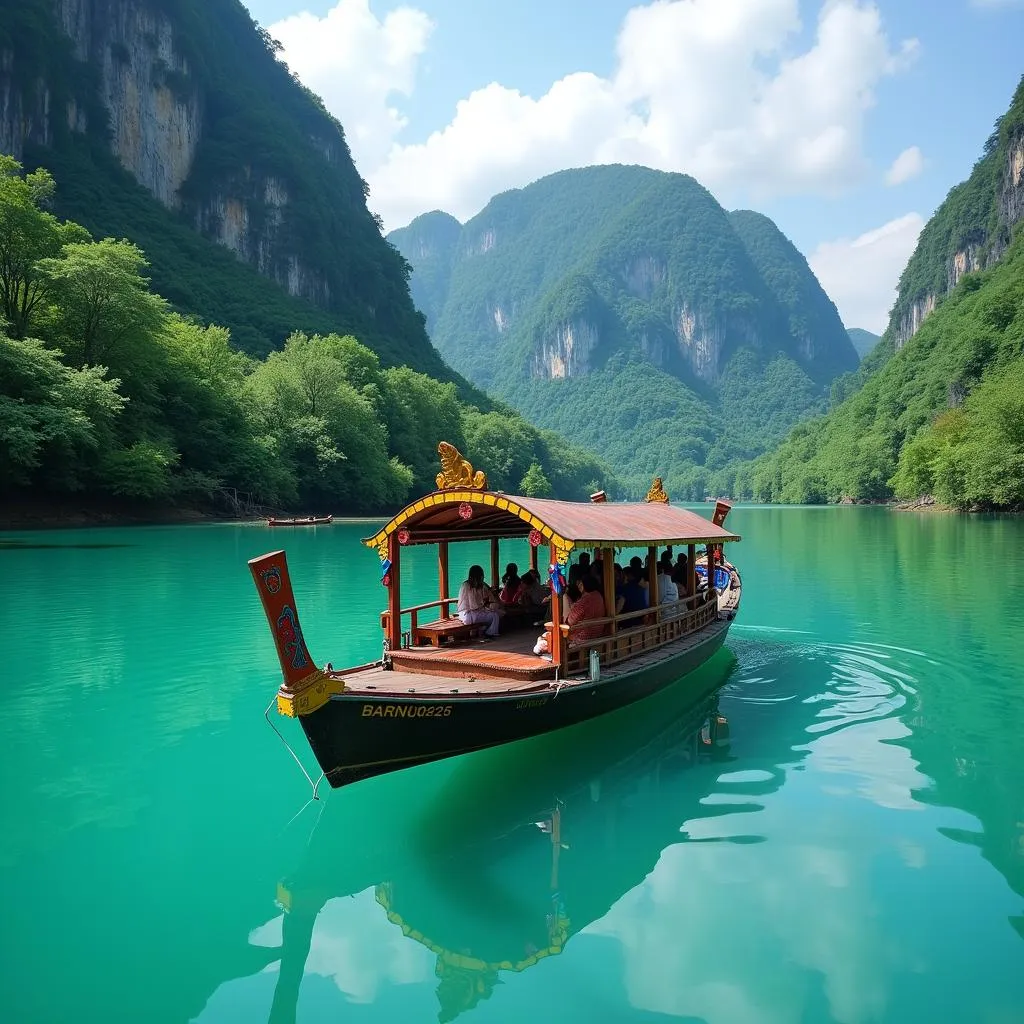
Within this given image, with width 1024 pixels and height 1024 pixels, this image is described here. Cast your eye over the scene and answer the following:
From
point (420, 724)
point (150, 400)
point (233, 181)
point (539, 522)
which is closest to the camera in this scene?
point (420, 724)

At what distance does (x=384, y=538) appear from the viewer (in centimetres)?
959

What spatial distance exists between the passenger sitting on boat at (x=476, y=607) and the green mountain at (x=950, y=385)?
52.1 metres

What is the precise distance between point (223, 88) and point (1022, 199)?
412 ft

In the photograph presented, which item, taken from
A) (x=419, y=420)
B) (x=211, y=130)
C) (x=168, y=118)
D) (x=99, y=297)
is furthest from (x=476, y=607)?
(x=211, y=130)

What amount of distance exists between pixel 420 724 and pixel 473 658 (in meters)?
2.03

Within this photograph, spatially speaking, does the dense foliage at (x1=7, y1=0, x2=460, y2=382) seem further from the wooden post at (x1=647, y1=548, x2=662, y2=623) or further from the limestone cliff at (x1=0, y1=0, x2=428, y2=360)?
the wooden post at (x1=647, y1=548, x2=662, y2=623)

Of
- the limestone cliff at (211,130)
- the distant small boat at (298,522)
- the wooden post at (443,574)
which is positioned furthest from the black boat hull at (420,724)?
Result: the limestone cliff at (211,130)

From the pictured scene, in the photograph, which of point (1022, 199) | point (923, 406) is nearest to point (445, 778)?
point (923, 406)

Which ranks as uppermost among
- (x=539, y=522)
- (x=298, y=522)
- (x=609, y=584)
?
(x=539, y=522)

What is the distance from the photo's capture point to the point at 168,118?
9525cm

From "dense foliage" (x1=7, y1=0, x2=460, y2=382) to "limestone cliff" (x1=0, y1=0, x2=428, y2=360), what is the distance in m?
0.22

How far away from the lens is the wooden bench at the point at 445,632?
1016 cm

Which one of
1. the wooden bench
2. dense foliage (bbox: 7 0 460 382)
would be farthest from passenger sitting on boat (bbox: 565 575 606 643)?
dense foliage (bbox: 7 0 460 382)

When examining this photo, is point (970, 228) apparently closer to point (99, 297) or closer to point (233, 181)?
point (233, 181)
